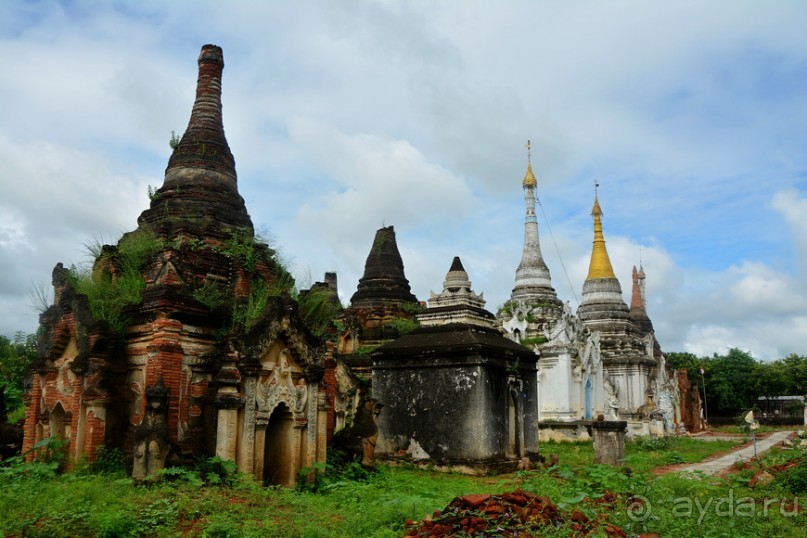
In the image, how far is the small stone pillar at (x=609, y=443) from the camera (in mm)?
16125

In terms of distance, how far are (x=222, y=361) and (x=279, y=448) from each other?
2056 mm

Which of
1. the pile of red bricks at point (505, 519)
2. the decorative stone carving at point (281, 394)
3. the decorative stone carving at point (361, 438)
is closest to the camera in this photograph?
the pile of red bricks at point (505, 519)

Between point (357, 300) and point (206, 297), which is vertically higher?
point (357, 300)

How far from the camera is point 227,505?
9.28 m

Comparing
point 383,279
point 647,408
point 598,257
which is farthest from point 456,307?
point 598,257

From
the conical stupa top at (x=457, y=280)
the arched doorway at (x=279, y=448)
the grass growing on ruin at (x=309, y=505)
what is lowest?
the grass growing on ruin at (x=309, y=505)

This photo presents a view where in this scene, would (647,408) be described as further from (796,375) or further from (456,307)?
(796,375)

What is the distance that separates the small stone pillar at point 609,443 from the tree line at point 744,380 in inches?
1788

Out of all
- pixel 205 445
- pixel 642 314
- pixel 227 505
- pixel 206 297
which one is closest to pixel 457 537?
pixel 227 505

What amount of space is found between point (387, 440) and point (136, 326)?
7701mm

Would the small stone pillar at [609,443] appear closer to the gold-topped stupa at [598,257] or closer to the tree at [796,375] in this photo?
the gold-topped stupa at [598,257]

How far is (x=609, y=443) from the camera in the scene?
638 inches

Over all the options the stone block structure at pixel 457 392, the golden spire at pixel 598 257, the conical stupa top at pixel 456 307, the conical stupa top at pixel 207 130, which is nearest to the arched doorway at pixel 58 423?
the conical stupa top at pixel 207 130

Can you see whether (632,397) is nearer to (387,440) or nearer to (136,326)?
(387,440)
